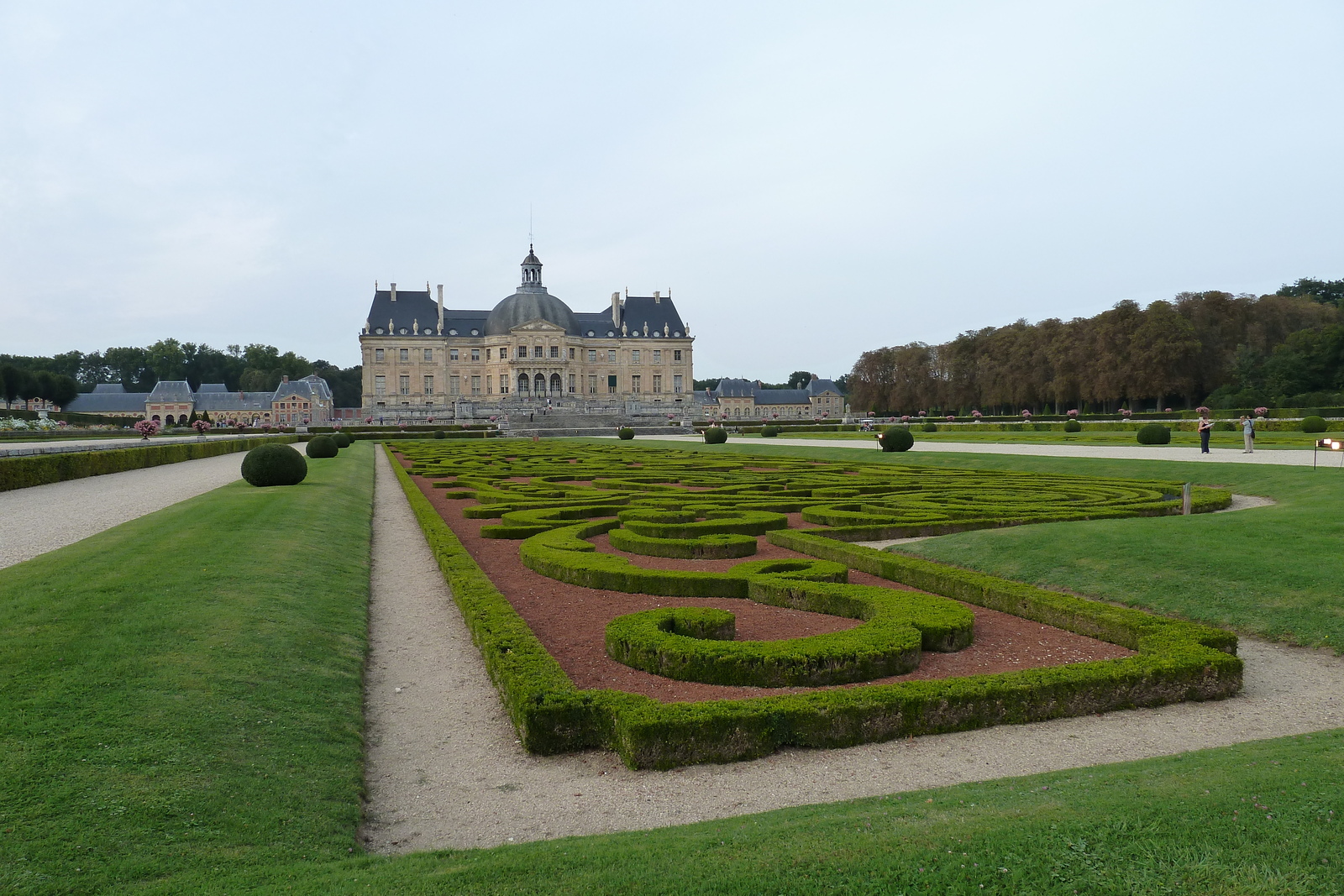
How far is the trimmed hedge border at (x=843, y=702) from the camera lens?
4.41m

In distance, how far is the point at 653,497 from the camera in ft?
43.7

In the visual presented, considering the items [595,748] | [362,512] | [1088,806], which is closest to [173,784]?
[595,748]

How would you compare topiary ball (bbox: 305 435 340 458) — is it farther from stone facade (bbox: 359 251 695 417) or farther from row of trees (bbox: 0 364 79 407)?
stone facade (bbox: 359 251 695 417)

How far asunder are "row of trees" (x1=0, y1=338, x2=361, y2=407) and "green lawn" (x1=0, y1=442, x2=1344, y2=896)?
116 meters

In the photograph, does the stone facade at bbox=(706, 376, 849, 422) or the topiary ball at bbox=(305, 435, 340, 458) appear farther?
the stone facade at bbox=(706, 376, 849, 422)

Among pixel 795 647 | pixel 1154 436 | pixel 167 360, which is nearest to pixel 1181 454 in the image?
pixel 1154 436

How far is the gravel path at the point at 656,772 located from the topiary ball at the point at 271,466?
1234cm

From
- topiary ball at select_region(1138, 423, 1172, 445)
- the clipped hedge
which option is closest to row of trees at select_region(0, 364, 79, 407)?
topiary ball at select_region(1138, 423, 1172, 445)

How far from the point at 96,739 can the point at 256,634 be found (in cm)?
204

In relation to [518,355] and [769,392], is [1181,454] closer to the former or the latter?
[518,355]

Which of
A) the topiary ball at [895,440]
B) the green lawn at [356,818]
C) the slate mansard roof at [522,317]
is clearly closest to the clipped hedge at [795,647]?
the green lawn at [356,818]

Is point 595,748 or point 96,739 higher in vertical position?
point 96,739

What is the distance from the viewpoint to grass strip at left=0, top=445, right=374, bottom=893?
327 cm

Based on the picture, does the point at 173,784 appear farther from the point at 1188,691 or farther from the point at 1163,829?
the point at 1188,691
